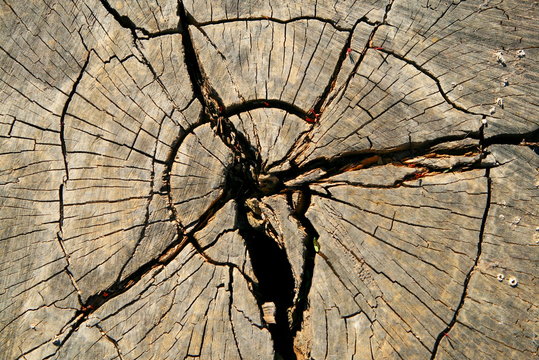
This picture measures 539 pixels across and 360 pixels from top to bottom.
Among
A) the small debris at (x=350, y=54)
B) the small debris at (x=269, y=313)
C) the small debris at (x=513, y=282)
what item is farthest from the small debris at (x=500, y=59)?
the small debris at (x=269, y=313)

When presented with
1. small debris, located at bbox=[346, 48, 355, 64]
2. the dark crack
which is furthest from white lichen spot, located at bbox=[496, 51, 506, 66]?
small debris, located at bbox=[346, 48, 355, 64]

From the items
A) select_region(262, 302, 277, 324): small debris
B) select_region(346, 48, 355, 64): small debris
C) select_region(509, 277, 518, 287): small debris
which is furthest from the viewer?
select_region(346, 48, 355, 64): small debris

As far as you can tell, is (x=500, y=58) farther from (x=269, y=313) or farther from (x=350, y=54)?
(x=269, y=313)

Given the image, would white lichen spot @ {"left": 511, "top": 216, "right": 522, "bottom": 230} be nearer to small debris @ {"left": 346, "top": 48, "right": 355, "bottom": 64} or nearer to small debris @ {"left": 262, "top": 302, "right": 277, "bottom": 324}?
small debris @ {"left": 346, "top": 48, "right": 355, "bottom": 64}

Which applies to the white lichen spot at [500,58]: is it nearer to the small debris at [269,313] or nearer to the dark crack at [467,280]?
the dark crack at [467,280]

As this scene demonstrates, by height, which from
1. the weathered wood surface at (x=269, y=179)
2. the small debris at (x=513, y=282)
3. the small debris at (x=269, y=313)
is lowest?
the small debris at (x=513, y=282)

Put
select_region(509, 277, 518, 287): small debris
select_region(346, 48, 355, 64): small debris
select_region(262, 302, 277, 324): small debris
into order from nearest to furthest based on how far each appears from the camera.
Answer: select_region(509, 277, 518, 287): small debris, select_region(262, 302, 277, 324): small debris, select_region(346, 48, 355, 64): small debris

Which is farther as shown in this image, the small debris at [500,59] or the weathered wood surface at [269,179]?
the small debris at [500,59]

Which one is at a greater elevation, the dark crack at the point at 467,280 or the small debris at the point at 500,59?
the small debris at the point at 500,59
